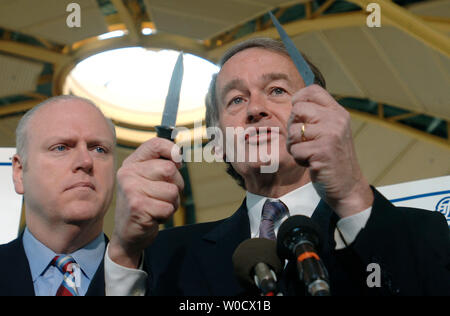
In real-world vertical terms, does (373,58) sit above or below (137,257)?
above

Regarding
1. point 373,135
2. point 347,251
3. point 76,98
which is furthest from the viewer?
point 373,135

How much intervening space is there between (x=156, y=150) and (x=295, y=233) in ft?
1.91

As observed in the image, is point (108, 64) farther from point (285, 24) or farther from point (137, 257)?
point (137, 257)

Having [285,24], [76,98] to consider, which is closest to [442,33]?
[285,24]

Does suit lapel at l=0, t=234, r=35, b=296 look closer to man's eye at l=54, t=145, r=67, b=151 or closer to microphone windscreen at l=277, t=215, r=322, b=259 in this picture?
man's eye at l=54, t=145, r=67, b=151

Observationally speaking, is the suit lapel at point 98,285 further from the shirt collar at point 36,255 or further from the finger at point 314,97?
the finger at point 314,97

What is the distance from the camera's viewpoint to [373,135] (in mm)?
16766

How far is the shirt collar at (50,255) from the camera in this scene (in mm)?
3238

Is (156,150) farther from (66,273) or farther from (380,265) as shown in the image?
(66,273)

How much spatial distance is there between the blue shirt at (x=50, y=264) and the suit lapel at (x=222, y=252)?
25.0 inches

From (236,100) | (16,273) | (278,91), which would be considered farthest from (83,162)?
(278,91)
